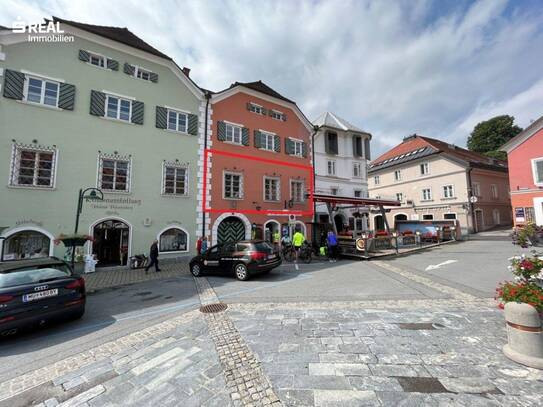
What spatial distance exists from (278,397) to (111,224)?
13.3 m

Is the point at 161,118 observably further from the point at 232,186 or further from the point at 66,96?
the point at 232,186

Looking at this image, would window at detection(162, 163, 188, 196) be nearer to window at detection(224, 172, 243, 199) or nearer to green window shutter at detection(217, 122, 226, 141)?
window at detection(224, 172, 243, 199)

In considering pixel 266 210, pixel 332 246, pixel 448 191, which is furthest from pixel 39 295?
pixel 448 191

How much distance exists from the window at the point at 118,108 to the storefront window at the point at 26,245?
22.4ft

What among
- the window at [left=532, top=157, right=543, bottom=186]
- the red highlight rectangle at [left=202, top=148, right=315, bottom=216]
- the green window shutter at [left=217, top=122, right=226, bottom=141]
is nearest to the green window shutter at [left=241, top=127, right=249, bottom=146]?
the red highlight rectangle at [left=202, top=148, right=315, bottom=216]

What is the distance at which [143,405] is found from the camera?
2957 millimetres

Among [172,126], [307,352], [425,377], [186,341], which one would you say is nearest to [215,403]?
[307,352]

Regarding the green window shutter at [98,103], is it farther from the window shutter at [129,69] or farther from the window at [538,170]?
the window at [538,170]

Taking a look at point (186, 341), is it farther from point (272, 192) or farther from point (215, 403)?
point (272, 192)

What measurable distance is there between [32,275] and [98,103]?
36.4 feet

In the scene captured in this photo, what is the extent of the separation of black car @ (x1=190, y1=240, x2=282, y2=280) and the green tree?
48.6 meters

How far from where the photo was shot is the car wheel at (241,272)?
9705 millimetres

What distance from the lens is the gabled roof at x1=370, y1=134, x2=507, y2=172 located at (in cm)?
3097

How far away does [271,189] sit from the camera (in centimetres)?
1858
